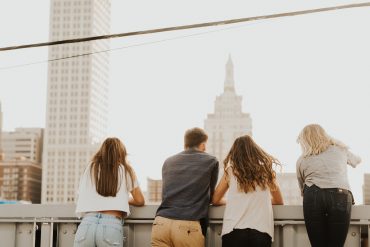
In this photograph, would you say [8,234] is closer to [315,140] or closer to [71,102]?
[315,140]

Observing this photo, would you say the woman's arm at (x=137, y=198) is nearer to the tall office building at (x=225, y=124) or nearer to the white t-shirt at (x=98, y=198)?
the white t-shirt at (x=98, y=198)

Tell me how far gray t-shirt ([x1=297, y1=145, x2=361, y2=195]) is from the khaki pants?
1.14 metres

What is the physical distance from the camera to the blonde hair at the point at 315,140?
5.91 meters

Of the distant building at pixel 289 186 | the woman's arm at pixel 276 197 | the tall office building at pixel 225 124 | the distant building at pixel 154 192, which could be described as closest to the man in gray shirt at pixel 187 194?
the woman's arm at pixel 276 197

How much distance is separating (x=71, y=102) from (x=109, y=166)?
534 ft

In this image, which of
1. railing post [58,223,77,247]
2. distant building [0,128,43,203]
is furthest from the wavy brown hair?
distant building [0,128,43,203]

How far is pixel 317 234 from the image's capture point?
5.67 m

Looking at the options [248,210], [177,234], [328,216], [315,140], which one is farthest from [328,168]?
[177,234]

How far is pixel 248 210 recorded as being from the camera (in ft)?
18.8

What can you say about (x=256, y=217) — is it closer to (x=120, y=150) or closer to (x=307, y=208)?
(x=307, y=208)

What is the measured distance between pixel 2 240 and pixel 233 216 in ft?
8.92

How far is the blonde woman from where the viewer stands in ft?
18.5

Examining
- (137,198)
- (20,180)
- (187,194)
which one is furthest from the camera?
(20,180)

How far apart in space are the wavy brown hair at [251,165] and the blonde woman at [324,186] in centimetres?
33
